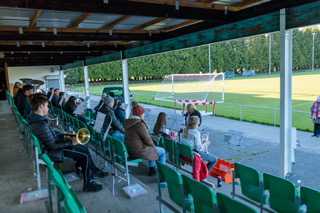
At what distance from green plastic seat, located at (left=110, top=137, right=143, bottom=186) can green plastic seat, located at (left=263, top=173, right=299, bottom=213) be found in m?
2.24

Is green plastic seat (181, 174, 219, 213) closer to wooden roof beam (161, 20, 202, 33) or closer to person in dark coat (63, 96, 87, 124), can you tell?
wooden roof beam (161, 20, 202, 33)

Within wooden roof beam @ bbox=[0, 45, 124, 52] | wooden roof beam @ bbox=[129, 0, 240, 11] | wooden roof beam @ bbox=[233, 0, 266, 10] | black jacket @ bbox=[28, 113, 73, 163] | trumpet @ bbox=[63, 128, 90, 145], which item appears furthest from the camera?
wooden roof beam @ bbox=[0, 45, 124, 52]

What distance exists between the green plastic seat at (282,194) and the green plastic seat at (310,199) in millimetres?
78

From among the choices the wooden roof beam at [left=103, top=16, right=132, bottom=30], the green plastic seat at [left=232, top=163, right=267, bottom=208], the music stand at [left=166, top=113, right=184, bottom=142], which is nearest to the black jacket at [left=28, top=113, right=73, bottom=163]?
the green plastic seat at [left=232, top=163, right=267, bottom=208]

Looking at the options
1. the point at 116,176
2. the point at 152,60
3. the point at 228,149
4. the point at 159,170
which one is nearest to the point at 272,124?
the point at 228,149

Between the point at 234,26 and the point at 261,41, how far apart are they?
58825 millimetres

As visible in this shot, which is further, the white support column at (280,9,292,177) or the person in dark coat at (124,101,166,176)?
the white support column at (280,9,292,177)

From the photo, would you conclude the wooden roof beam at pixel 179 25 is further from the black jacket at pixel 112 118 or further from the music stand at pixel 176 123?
the black jacket at pixel 112 118

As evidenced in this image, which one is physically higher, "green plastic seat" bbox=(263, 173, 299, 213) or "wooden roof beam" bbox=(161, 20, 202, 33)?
"wooden roof beam" bbox=(161, 20, 202, 33)

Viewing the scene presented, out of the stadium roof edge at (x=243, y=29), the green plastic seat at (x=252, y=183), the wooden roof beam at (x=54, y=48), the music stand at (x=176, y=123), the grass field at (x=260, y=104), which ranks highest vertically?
the wooden roof beam at (x=54, y=48)

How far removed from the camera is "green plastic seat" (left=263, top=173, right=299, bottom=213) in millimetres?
3053

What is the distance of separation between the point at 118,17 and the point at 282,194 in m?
5.17

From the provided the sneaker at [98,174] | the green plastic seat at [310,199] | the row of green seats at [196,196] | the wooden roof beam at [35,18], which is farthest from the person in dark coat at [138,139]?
the wooden roof beam at [35,18]

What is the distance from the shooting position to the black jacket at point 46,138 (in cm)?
409
